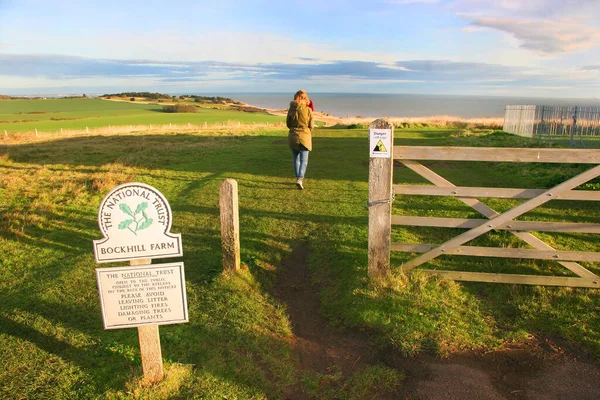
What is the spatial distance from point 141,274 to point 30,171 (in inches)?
511

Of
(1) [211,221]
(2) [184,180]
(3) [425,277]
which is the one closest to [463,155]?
(3) [425,277]

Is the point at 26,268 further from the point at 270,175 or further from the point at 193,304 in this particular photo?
the point at 270,175

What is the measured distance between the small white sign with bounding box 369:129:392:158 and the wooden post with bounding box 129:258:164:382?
2.93 meters

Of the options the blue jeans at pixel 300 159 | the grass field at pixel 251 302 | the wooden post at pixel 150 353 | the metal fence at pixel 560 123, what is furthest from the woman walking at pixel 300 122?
the metal fence at pixel 560 123

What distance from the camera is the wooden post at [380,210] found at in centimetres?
504

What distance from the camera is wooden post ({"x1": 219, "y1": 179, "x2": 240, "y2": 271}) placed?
18.1 ft

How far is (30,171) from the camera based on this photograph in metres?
14.1

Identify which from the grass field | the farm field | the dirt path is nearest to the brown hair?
the grass field

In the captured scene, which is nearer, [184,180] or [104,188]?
[104,188]

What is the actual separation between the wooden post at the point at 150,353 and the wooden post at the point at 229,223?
2014 millimetres

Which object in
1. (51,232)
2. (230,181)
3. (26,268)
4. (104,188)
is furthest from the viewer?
(104,188)

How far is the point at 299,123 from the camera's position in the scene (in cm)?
971

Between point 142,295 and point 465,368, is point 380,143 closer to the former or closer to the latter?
point 465,368

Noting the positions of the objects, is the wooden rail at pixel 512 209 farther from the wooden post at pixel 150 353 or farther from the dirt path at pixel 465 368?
the wooden post at pixel 150 353
